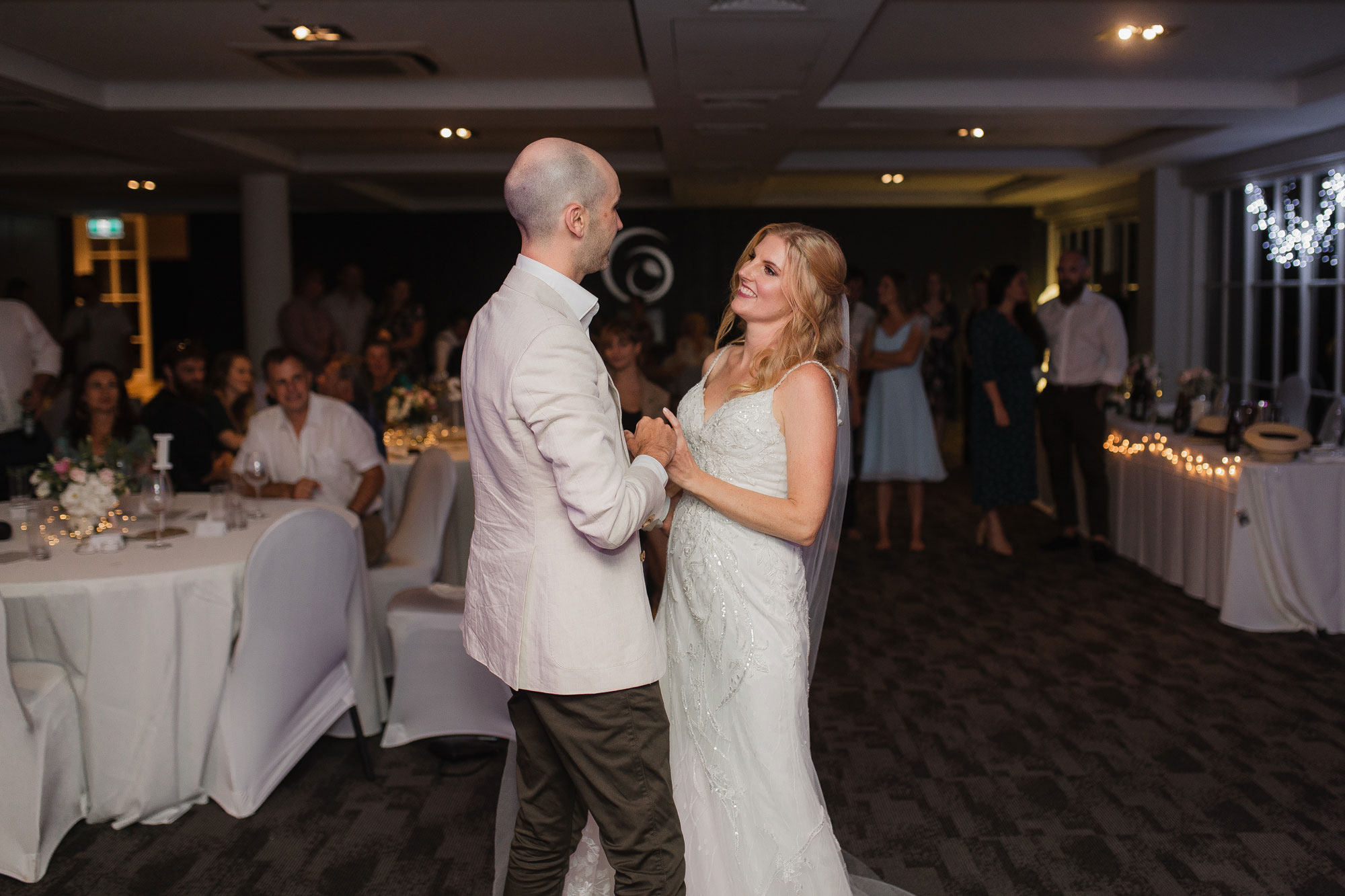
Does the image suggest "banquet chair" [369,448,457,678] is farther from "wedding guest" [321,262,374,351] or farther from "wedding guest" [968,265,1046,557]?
"wedding guest" [321,262,374,351]

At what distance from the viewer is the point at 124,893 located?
271 centimetres

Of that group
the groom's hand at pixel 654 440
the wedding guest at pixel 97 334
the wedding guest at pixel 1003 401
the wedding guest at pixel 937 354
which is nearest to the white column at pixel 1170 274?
the wedding guest at pixel 937 354

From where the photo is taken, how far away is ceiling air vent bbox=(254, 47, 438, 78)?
5695 millimetres

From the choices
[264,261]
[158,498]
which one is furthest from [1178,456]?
[264,261]

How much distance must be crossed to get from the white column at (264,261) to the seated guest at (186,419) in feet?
13.1

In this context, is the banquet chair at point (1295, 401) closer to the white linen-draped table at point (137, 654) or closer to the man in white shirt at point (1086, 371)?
the man in white shirt at point (1086, 371)

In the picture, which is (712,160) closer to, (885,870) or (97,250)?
(885,870)

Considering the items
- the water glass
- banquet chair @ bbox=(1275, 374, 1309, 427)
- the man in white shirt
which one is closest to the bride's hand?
the water glass

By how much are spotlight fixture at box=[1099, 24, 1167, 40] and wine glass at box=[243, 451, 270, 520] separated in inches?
181

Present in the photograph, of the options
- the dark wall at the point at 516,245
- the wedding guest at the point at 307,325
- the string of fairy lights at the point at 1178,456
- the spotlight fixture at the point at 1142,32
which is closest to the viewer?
the string of fairy lights at the point at 1178,456

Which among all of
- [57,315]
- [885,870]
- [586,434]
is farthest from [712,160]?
[57,315]

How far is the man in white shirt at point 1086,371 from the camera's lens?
629 cm

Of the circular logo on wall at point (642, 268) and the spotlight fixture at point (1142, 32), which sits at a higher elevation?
the spotlight fixture at point (1142, 32)

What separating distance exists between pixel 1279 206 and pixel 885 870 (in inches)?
289
